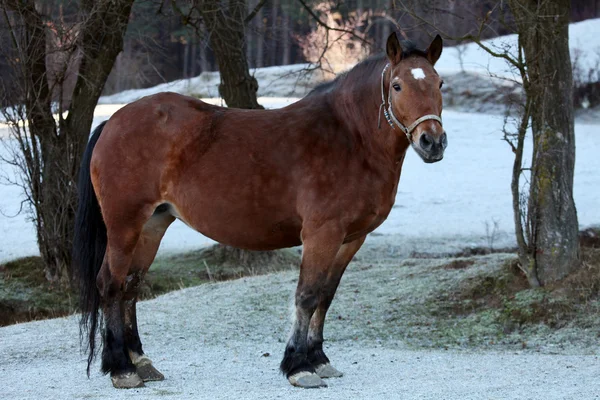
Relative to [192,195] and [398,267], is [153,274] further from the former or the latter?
[192,195]

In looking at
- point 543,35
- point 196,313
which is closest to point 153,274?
point 196,313

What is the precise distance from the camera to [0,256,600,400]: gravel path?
513cm

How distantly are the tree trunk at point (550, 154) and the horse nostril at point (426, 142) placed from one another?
123 inches

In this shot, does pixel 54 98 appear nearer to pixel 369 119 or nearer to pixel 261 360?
pixel 261 360

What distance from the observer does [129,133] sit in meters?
5.66

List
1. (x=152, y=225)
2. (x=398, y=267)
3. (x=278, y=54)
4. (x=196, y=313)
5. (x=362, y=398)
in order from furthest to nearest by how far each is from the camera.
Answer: (x=278, y=54) < (x=398, y=267) < (x=196, y=313) < (x=152, y=225) < (x=362, y=398)

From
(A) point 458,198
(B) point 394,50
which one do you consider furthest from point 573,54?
(B) point 394,50

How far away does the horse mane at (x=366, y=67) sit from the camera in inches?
208

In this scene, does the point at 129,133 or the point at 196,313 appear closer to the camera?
the point at 129,133

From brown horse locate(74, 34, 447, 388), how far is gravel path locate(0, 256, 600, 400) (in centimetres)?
34

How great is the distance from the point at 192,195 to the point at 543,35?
3816 millimetres

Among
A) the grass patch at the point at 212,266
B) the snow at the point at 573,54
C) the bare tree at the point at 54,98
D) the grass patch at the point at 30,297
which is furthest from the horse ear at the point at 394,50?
the snow at the point at 573,54

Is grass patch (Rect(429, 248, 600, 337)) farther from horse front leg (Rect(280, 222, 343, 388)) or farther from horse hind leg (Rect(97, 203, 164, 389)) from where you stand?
horse hind leg (Rect(97, 203, 164, 389))

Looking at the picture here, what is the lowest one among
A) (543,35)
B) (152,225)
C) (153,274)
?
(153,274)
